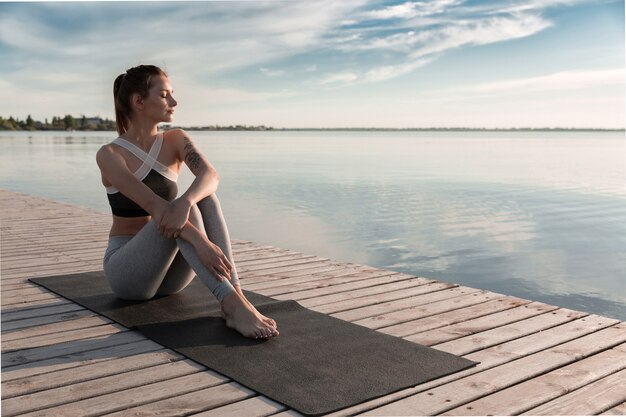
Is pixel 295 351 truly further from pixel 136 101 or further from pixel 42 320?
pixel 136 101

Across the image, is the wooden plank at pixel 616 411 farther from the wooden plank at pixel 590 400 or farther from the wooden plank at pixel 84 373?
the wooden plank at pixel 84 373

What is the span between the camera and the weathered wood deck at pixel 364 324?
2.08 metres

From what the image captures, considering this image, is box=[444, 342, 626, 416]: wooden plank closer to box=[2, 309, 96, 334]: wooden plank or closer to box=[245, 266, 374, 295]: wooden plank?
box=[245, 266, 374, 295]: wooden plank

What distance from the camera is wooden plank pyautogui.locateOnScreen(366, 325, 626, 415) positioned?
6.79 ft

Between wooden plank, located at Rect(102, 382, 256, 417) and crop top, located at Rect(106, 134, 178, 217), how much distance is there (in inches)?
48.2

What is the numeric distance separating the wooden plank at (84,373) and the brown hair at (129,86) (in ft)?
4.10

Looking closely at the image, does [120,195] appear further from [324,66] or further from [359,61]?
[359,61]

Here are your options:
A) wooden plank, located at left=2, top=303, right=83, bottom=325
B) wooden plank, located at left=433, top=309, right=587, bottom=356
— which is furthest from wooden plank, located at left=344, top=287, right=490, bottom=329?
wooden plank, located at left=2, top=303, right=83, bottom=325

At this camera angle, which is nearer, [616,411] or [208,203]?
[616,411]

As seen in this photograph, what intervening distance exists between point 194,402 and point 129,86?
5.45 feet

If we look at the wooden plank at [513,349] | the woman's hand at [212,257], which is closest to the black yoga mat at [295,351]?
the wooden plank at [513,349]

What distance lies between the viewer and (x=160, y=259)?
9.75 ft

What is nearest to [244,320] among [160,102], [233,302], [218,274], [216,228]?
[233,302]

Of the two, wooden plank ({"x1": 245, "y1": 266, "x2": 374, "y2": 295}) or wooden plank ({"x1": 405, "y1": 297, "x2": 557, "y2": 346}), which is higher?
wooden plank ({"x1": 245, "y1": 266, "x2": 374, "y2": 295})
